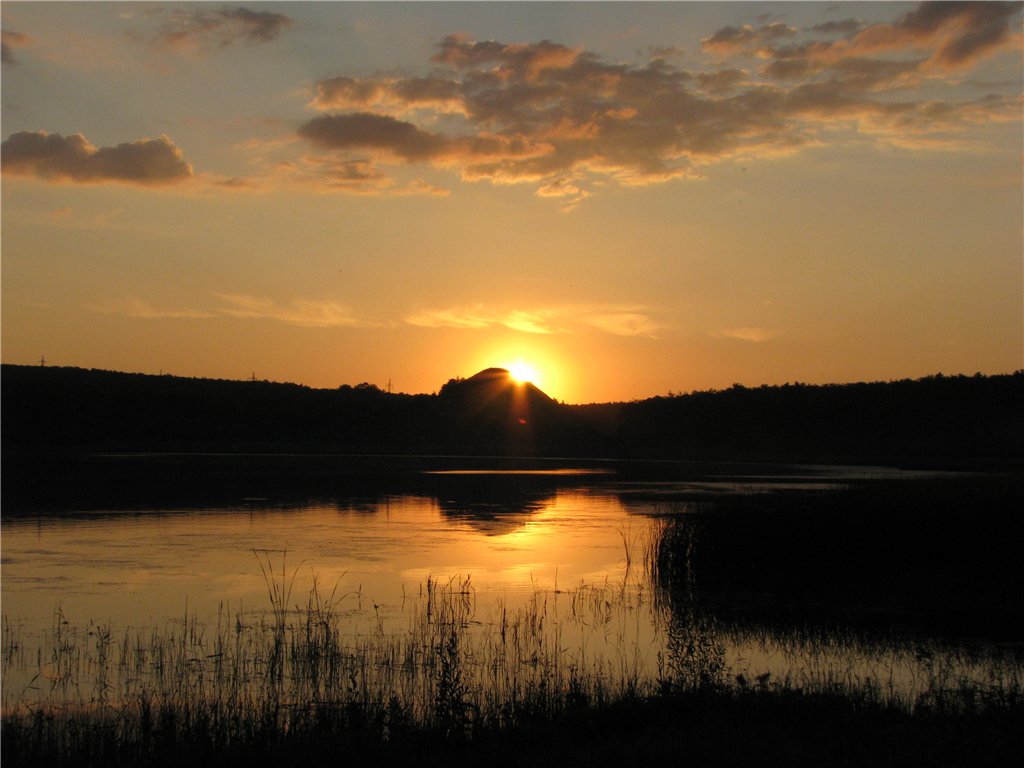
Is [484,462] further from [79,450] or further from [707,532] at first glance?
[707,532]

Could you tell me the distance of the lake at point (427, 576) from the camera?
45.9 feet

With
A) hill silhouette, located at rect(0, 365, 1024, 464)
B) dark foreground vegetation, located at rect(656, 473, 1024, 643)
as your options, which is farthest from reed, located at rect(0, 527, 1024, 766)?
hill silhouette, located at rect(0, 365, 1024, 464)

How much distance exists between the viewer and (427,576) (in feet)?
66.0

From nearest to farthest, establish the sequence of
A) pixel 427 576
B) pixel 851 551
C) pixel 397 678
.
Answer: pixel 397 678
pixel 427 576
pixel 851 551

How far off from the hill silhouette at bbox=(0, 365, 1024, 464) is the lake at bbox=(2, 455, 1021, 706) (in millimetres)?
45174

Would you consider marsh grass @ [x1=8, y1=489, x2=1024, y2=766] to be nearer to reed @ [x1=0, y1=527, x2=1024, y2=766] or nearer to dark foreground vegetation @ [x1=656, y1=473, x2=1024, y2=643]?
reed @ [x1=0, y1=527, x2=1024, y2=766]

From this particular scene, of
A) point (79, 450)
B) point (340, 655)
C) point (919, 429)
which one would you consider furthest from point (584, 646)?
point (919, 429)

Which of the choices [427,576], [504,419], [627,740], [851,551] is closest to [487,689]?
[627,740]

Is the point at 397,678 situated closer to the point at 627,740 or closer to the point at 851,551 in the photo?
the point at 627,740

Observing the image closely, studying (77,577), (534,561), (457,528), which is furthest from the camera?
(457,528)

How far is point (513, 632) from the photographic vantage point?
14602mm

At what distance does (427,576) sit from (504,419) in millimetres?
85005

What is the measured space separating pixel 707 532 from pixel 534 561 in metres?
3.90

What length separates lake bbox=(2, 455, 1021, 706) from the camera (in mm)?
13984
